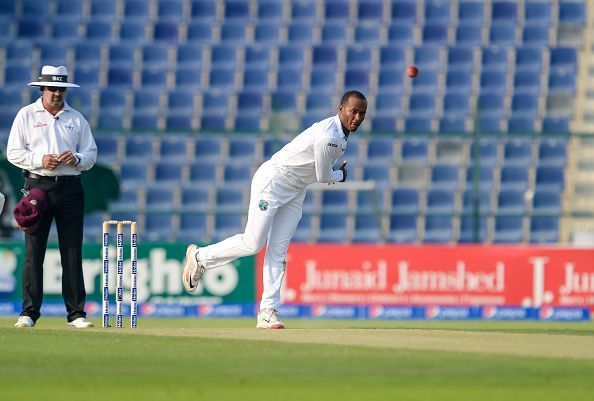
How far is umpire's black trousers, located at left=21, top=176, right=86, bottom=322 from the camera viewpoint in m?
10.8

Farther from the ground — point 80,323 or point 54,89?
point 54,89

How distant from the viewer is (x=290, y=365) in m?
8.45

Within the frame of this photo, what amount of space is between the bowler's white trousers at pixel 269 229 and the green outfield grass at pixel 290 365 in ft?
1.83

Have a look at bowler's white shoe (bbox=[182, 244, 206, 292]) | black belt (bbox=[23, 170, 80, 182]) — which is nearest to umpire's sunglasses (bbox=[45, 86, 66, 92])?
black belt (bbox=[23, 170, 80, 182])

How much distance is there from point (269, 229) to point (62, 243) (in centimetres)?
158

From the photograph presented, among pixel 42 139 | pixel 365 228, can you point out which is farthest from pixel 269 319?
pixel 365 228

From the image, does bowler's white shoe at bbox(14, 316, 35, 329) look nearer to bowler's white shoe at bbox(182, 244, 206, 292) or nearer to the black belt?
the black belt

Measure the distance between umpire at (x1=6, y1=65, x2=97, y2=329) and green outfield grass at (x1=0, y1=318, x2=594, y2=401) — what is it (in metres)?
0.45

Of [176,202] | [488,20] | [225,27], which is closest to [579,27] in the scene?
[488,20]

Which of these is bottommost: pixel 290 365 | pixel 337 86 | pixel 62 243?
pixel 290 365

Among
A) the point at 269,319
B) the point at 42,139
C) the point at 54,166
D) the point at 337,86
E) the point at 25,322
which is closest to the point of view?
the point at 54,166

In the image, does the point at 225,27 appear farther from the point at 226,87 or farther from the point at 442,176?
the point at 442,176

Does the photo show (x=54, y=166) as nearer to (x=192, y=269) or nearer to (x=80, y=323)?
(x=80, y=323)

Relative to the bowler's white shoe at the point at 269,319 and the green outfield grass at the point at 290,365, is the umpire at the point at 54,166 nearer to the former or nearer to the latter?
the green outfield grass at the point at 290,365
